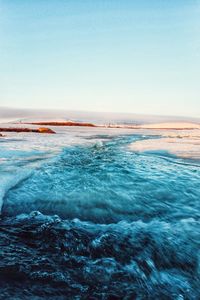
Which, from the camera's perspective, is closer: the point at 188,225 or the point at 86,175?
the point at 188,225

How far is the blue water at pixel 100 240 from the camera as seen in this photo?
2.44 m

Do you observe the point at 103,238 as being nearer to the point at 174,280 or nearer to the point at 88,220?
the point at 88,220

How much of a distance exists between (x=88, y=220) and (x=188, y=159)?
7.65 meters

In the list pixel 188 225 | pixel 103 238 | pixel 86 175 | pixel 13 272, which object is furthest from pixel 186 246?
pixel 86 175

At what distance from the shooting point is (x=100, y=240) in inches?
133

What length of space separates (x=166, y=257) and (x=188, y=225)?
1124mm

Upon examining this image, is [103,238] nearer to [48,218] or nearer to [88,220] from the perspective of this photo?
[88,220]

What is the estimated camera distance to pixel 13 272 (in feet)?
8.27

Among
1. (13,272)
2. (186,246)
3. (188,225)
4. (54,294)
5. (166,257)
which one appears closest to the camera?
(54,294)

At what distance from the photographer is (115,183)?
659 cm

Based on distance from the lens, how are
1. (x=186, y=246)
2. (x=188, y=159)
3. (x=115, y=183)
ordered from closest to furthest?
(x=186, y=246) < (x=115, y=183) < (x=188, y=159)

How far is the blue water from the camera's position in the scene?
7.99 feet

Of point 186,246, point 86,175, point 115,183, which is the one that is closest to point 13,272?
point 186,246

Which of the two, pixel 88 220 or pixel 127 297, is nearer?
pixel 127 297
